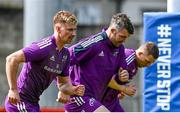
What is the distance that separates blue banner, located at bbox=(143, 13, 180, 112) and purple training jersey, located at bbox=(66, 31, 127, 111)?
7.28ft

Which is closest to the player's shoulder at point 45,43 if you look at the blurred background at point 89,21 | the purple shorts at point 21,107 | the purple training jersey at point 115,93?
the purple shorts at point 21,107

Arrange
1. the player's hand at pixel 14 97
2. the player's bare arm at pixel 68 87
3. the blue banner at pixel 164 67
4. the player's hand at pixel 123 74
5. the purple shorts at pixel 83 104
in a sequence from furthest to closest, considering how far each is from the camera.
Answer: the blue banner at pixel 164 67
the player's hand at pixel 123 74
the purple shorts at pixel 83 104
the player's bare arm at pixel 68 87
the player's hand at pixel 14 97

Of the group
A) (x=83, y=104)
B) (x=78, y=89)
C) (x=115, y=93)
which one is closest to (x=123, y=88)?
(x=83, y=104)

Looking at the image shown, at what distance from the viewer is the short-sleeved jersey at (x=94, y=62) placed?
11977 mm

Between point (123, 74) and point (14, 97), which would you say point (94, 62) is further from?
point (14, 97)

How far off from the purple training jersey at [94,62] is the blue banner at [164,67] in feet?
7.28

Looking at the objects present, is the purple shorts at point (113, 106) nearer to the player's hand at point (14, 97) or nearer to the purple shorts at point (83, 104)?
the purple shorts at point (83, 104)

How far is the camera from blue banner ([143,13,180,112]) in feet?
47.2

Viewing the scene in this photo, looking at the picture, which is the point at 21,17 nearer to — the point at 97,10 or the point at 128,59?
the point at 97,10

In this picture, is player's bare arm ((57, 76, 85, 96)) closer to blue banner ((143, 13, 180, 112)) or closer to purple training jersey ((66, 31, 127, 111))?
purple training jersey ((66, 31, 127, 111))

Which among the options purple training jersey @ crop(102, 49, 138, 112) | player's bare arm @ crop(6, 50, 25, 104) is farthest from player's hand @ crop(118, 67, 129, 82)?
player's bare arm @ crop(6, 50, 25, 104)

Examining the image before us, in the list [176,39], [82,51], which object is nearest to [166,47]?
[176,39]

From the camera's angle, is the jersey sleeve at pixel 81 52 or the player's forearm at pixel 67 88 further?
the jersey sleeve at pixel 81 52

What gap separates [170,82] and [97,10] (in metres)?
12.6
